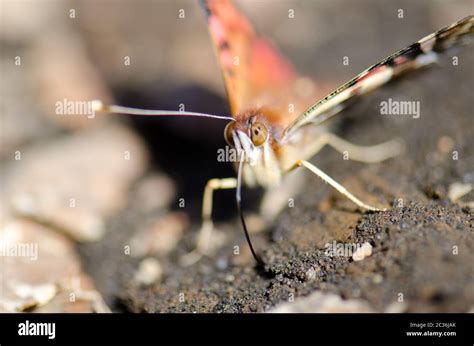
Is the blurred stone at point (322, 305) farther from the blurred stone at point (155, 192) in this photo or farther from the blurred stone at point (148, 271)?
the blurred stone at point (155, 192)

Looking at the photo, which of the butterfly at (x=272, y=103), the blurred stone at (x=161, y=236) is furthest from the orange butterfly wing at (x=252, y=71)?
the blurred stone at (x=161, y=236)

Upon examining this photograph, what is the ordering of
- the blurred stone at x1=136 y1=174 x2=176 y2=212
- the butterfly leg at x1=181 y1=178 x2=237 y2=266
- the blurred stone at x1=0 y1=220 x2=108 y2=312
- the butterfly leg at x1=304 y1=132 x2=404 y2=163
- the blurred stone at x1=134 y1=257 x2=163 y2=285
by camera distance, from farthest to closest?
the blurred stone at x1=136 y1=174 x2=176 y2=212 < the butterfly leg at x1=304 y1=132 x2=404 y2=163 < the butterfly leg at x1=181 y1=178 x2=237 y2=266 < the blurred stone at x1=134 y1=257 x2=163 y2=285 < the blurred stone at x1=0 y1=220 x2=108 y2=312

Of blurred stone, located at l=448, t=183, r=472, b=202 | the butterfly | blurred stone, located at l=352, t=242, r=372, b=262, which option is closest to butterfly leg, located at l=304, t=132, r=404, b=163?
the butterfly

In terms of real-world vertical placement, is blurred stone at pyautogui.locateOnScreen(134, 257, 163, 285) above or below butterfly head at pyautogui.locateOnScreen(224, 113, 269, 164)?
below

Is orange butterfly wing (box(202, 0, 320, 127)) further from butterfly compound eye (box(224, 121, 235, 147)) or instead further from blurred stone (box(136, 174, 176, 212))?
blurred stone (box(136, 174, 176, 212))

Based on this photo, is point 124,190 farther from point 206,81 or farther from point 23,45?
point 23,45

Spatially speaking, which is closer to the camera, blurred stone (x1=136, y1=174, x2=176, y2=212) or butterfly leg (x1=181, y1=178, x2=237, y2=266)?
butterfly leg (x1=181, y1=178, x2=237, y2=266)

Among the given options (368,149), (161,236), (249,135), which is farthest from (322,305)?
(368,149)
